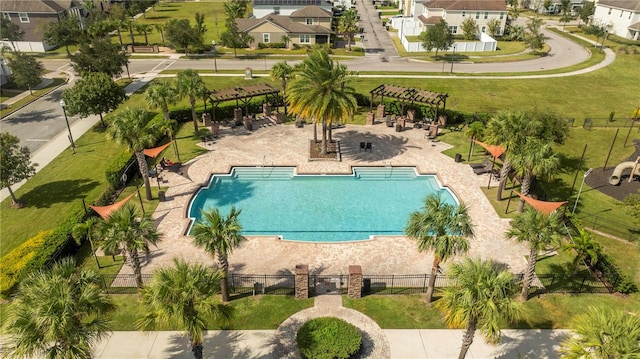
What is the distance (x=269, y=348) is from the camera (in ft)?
74.3

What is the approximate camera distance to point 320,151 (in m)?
43.7

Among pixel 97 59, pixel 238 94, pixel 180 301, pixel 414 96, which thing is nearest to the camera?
pixel 180 301

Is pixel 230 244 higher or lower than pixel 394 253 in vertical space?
higher

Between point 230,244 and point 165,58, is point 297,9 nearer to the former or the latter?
point 165,58

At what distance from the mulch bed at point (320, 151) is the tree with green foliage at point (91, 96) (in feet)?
79.5

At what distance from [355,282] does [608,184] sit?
28.1 meters

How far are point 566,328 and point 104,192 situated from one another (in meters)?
34.8

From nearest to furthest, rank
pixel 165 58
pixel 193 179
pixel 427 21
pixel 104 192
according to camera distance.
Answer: pixel 104 192
pixel 193 179
pixel 165 58
pixel 427 21

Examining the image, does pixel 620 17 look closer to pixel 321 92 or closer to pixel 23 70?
pixel 321 92

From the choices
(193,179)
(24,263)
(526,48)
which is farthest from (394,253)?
(526,48)

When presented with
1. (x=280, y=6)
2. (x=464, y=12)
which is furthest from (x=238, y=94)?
(x=464, y=12)

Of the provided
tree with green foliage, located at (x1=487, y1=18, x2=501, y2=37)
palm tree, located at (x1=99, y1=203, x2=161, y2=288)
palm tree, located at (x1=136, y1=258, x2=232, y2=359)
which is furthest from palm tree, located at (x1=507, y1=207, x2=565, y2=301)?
tree with green foliage, located at (x1=487, y1=18, x2=501, y2=37)

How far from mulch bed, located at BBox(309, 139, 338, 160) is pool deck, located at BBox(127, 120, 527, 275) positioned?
73 centimetres

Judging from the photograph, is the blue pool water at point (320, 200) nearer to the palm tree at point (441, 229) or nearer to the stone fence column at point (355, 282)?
the stone fence column at point (355, 282)
